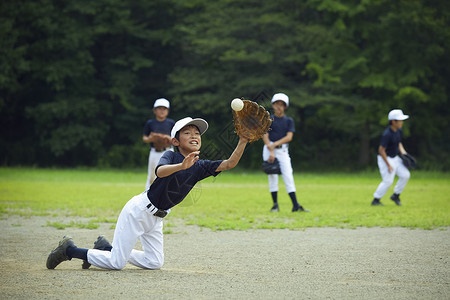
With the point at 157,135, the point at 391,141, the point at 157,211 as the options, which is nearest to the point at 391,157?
the point at 391,141

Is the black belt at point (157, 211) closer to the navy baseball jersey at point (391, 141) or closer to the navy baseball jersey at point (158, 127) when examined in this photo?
the navy baseball jersey at point (158, 127)

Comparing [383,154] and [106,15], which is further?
[106,15]

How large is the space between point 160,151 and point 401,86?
20.3 metres

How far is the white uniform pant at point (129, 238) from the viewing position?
231 inches

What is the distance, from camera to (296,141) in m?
36.3

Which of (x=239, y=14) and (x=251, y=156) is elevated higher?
(x=239, y=14)

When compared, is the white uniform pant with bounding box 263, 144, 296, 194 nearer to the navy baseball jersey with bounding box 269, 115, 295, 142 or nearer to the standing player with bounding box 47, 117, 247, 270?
the navy baseball jersey with bounding box 269, 115, 295, 142

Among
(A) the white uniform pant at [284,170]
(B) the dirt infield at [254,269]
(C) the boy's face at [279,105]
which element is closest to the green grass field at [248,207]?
(A) the white uniform pant at [284,170]

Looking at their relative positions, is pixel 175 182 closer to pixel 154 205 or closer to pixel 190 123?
pixel 154 205

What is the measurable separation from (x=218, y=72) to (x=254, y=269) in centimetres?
2955

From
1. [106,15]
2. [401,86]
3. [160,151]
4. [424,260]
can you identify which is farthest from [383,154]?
[106,15]

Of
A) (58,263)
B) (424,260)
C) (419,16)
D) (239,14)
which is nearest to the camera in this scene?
(58,263)

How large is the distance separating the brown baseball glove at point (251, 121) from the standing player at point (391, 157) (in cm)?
849

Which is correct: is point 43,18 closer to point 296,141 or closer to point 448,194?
point 296,141
